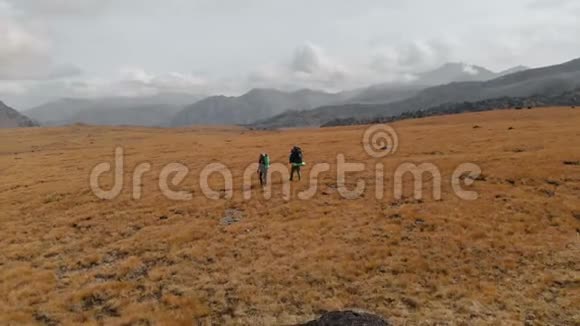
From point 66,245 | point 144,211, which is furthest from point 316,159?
point 66,245

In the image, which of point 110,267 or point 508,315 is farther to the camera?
point 110,267

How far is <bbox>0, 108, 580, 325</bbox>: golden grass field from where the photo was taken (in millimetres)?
20016

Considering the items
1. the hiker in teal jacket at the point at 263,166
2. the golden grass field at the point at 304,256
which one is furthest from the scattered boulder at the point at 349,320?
the hiker in teal jacket at the point at 263,166

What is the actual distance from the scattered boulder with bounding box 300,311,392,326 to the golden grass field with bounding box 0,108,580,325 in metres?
2.54

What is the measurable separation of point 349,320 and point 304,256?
9669 mm

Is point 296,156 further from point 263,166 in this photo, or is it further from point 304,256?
point 304,256

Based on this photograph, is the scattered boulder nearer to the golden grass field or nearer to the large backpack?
the golden grass field

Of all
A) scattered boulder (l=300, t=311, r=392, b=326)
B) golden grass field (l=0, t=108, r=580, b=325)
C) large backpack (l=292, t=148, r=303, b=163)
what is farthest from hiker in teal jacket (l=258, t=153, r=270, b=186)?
scattered boulder (l=300, t=311, r=392, b=326)

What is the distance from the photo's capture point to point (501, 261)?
2311cm

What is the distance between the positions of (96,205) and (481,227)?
31169 mm

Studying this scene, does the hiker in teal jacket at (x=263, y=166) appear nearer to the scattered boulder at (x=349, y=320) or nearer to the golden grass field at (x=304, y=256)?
the golden grass field at (x=304, y=256)

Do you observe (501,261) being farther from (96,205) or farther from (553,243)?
(96,205)

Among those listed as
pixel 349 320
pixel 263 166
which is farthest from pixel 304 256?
pixel 263 166

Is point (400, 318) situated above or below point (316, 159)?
below
